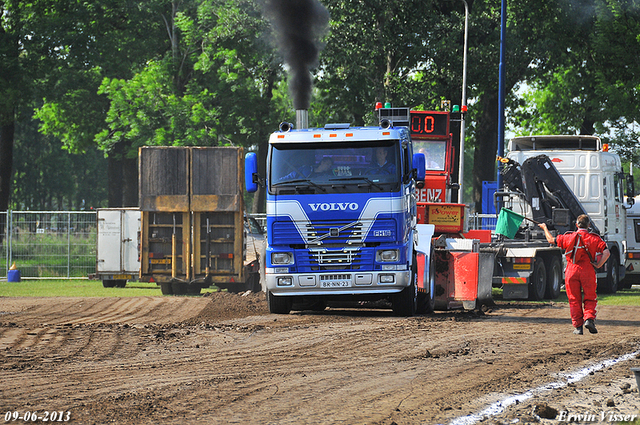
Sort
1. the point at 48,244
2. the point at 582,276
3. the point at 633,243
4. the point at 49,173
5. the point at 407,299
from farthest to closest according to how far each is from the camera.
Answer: the point at 49,173 → the point at 48,244 → the point at 633,243 → the point at 407,299 → the point at 582,276

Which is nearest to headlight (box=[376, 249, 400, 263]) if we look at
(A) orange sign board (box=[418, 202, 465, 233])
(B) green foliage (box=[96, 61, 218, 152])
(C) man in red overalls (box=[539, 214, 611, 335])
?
(C) man in red overalls (box=[539, 214, 611, 335])

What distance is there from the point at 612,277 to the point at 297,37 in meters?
10.9

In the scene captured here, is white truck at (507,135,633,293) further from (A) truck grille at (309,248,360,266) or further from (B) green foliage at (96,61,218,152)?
(B) green foliage at (96,61,218,152)

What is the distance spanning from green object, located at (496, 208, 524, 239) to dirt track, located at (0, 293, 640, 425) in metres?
5.25

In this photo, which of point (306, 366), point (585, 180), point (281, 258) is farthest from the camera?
point (585, 180)

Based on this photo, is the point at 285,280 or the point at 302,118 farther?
the point at 302,118

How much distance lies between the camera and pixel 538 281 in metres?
21.1

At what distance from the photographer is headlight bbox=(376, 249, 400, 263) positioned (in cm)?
1470

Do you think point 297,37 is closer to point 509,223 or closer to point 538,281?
point 509,223

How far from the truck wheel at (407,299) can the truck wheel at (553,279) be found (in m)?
6.96

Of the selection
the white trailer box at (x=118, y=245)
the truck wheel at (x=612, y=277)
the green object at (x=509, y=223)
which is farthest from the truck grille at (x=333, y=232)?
the truck wheel at (x=612, y=277)

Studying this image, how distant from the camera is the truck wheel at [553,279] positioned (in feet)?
71.0

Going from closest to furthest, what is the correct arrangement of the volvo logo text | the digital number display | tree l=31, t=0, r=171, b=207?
the volvo logo text
the digital number display
tree l=31, t=0, r=171, b=207

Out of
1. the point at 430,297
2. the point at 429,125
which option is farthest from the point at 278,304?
the point at 429,125
